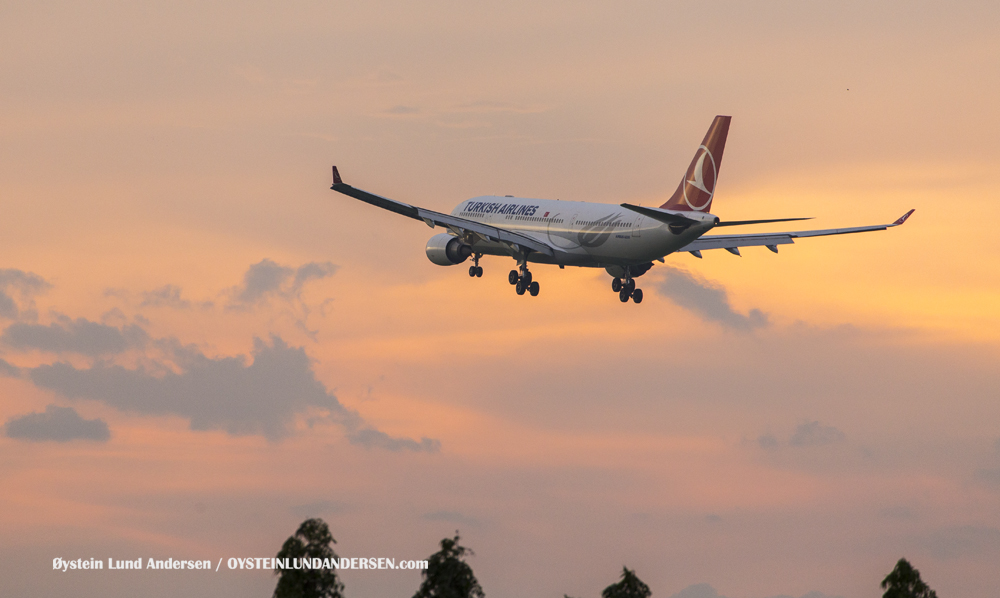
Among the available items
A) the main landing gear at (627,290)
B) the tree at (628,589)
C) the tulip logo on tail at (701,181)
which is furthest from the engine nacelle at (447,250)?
the tree at (628,589)

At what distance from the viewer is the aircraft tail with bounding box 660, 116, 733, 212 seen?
3836 inches

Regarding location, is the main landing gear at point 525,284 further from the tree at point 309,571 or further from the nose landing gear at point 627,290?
the tree at point 309,571

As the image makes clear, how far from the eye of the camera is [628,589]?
5922 cm

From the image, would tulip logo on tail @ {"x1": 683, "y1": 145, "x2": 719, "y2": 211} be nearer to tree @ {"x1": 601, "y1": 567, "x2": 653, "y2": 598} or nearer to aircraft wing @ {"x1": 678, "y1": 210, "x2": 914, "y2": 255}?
aircraft wing @ {"x1": 678, "y1": 210, "x2": 914, "y2": 255}

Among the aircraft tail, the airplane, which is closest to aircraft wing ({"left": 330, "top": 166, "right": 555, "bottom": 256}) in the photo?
the airplane

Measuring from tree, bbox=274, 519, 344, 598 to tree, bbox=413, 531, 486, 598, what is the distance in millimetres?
3411

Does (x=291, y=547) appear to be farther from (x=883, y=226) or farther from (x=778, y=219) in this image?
(x=883, y=226)

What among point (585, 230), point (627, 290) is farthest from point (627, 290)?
point (585, 230)

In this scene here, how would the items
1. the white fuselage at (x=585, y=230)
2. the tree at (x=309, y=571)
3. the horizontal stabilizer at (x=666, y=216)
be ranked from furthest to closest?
1. the white fuselage at (x=585, y=230)
2. the horizontal stabilizer at (x=666, y=216)
3. the tree at (x=309, y=571)

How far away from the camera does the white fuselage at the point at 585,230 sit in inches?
3784

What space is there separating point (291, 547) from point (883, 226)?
5836 centimetres

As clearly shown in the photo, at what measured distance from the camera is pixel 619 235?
98.6m

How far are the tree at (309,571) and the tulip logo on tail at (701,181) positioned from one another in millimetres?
47586

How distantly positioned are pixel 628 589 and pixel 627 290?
158 feet
